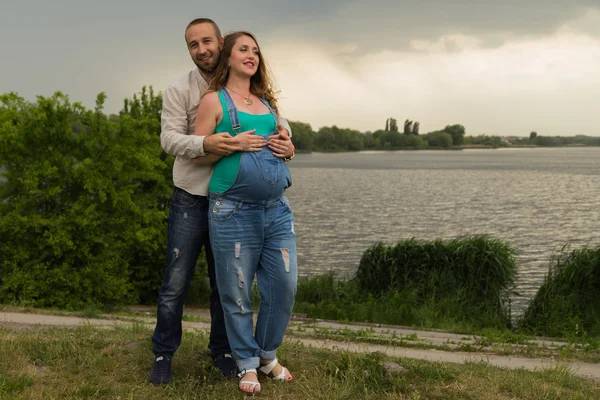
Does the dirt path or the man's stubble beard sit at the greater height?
the man's stubble beard

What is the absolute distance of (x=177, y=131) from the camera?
432 cm

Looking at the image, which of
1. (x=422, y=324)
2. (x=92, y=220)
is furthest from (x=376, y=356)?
(x=92, y=220)

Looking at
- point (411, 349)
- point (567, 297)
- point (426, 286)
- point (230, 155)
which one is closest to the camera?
point (230, 155)

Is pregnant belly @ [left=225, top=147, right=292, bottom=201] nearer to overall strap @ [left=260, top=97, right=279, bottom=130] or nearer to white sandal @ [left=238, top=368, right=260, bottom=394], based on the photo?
overall strap @ [left=260, top=97, right=279, bottom=130]

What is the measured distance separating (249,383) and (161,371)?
28.3 inches

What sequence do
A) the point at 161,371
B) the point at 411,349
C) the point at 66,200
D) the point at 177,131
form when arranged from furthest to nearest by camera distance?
the point at 66,200
the point at 411,349
the point at 161,371
the point at 177,131

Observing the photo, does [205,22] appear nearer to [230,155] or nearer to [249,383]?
[230,155]

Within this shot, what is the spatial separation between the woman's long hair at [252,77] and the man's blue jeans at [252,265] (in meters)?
0.72

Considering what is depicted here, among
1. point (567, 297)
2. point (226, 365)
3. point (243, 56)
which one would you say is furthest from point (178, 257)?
point (567, 297)

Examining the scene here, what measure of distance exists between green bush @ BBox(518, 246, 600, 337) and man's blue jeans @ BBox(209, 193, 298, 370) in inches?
291

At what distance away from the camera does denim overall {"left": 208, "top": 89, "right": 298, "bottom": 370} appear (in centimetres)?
420

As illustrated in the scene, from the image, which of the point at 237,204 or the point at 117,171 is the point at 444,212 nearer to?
the point at 117,171

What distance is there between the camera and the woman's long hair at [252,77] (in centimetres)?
423

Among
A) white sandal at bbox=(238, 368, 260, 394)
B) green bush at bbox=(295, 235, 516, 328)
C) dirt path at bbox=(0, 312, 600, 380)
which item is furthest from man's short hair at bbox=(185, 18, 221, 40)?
green bush at bbox=(295, 235, 516, 328)
